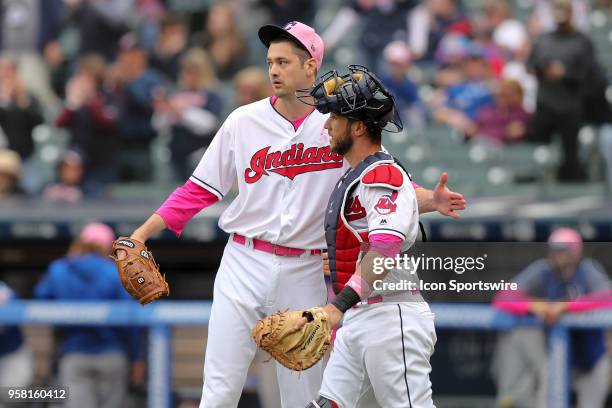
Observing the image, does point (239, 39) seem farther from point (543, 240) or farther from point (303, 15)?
point (543, 240)

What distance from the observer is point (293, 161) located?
4891 mm

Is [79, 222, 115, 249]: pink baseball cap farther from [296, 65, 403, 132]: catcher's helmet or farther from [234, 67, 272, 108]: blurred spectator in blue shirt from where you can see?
[296, 65, 403, 132]: catcher's helmet

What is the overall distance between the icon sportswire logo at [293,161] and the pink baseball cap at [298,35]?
35 centimetres

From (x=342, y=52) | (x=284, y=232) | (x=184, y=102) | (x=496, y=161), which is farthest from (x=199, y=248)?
(x=284, y=232)

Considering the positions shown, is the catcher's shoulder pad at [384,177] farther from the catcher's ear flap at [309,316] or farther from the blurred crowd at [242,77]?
the blurred crowd at [242,77]

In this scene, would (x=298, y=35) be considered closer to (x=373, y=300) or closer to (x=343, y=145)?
(x=343, y=145)

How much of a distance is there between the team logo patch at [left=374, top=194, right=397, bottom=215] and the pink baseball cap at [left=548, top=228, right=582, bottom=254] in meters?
2.57

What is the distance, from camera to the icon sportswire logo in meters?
4.89

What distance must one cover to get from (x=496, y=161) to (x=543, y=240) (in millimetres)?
1171

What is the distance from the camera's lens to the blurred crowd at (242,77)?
9.32 meters

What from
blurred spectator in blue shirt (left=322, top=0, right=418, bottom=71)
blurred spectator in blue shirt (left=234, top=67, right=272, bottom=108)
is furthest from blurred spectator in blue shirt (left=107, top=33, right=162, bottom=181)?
blurred spectator in blue shirt (left=322, top=0, right=418, bottom=71)

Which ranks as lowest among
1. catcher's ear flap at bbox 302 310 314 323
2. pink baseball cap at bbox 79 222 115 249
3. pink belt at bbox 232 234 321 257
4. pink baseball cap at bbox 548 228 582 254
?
catcher's ear flap at bbox 302 310 314 323

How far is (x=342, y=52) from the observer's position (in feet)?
37.0

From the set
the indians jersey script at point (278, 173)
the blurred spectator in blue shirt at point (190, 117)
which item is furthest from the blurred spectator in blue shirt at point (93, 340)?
the indians jersey script at point (278, 173)
